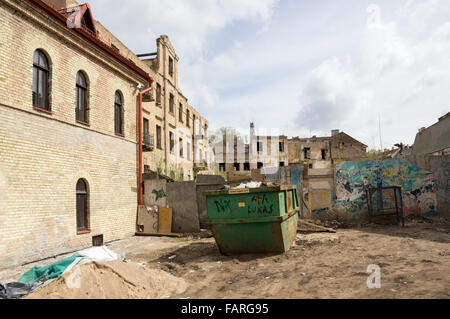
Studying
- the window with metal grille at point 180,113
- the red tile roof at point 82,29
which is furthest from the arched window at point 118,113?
the window with metal grille at point 180,113

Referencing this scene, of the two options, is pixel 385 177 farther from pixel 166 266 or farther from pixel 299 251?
pixel 166 266

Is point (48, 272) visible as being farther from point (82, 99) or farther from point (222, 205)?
point (82, 99)

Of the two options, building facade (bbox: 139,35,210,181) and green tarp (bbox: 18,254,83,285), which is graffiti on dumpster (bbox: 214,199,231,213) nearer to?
green tarp (bbox: 18,254,83,285)

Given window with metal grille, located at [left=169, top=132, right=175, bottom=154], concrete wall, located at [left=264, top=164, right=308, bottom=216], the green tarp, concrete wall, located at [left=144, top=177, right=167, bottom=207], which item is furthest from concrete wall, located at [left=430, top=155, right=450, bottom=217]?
window with metal grille, located at [left=169, top=132, right=175, bottom=154]

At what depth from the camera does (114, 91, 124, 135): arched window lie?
12305mm

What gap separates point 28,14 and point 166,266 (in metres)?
6.98

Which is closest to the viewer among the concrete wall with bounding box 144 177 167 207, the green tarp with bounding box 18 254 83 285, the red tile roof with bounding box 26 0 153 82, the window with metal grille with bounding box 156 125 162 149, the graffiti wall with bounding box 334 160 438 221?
the green tarp with bounding box 18 254 83 285

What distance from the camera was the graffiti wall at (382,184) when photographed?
13109 mm

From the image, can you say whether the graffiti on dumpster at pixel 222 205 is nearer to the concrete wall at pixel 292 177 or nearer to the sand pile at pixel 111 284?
the sand pile at pixel 111 284

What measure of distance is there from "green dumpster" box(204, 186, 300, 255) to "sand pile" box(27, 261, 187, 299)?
2.06 m

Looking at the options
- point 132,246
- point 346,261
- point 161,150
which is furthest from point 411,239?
point 161,150

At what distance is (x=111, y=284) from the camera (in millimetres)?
5023

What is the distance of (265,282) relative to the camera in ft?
18.6

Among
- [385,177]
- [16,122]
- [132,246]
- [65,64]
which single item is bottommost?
[132,246]
